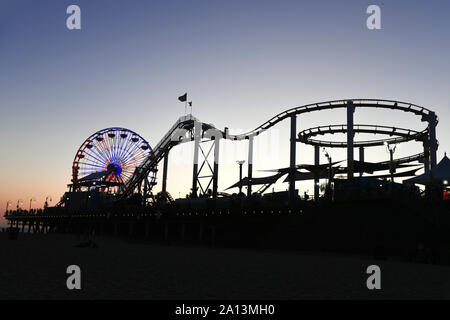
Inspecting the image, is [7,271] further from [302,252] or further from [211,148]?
Result: [211,148]

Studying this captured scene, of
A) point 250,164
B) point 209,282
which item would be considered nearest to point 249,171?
point 250,164

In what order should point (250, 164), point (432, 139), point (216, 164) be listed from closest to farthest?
point (432, 139), point (250, 164), point (216, 164)

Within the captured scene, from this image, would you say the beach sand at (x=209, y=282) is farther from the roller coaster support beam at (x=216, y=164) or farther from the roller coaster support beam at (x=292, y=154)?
the roller coaster support beam at (x=216, y=164)

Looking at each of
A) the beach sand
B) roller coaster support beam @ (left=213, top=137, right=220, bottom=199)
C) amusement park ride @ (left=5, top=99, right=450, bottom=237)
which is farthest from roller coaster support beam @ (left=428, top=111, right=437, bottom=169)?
roller coaster support beam @ (left=213, top=137, right=220, bottom=199)

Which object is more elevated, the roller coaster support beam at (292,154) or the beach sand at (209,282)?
the roller coaster support beam at (292,154)

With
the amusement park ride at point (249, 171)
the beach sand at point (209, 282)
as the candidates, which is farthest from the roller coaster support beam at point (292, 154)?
the beach sand at point (209, 282)

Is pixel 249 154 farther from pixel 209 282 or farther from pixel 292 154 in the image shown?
pixel 209 282

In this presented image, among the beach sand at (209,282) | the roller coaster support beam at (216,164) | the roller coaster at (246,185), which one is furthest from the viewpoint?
the roller coaster support beam at (216,164)

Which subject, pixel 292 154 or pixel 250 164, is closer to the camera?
pixel 292 154

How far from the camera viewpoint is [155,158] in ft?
173

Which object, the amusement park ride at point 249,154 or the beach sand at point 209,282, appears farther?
the amusement park ride at point 249,154

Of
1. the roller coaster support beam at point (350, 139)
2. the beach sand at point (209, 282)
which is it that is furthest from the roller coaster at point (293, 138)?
the beach sand at point (209, 282)

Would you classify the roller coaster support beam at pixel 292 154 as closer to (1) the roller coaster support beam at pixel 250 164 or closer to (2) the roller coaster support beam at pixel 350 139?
(2) the roller coaster support beam at pixel 350 139

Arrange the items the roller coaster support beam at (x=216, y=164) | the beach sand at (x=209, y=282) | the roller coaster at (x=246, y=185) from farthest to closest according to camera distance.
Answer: the roller coaster support beam at (x=216, y=164)
the roller coaster at (x=246, y=185)
the beach sand at (x=209, y=282)
